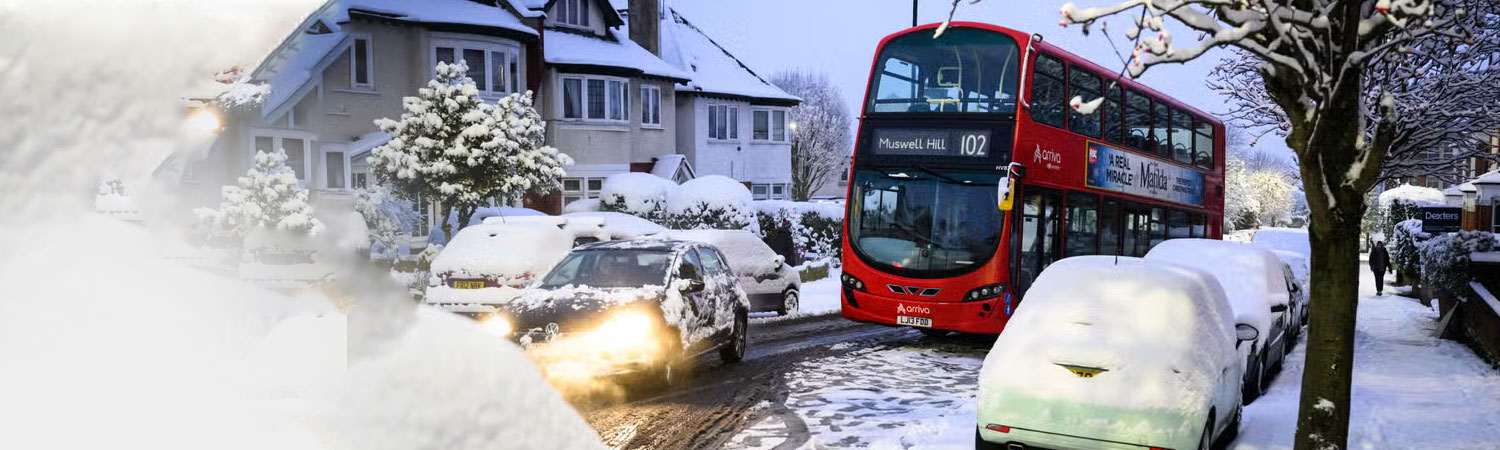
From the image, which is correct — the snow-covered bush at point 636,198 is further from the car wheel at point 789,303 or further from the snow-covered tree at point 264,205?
the snow-covered tree at point 264,205

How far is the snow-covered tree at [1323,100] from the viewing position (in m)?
5.57

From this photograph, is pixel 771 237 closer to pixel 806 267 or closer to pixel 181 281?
pixel 806 267

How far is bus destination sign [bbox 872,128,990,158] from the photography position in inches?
544

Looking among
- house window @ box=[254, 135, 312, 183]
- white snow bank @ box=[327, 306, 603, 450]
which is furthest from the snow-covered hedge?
white snow bank @ box=[327, 306, 603, 450]

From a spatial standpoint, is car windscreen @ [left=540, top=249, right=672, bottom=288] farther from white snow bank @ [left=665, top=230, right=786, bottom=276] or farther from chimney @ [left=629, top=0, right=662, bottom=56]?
chimney @ [left=629, top=0, right=662, bottom=56]

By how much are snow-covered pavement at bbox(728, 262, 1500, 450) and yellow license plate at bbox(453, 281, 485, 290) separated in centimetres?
510

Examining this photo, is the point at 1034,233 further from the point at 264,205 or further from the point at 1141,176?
the point at 264,205

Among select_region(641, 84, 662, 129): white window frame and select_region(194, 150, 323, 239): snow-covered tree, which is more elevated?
select_region(641, 84, 662, 129): white window frame

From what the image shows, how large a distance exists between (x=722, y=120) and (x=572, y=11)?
34.2ft

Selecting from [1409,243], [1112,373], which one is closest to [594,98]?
[1409,243]

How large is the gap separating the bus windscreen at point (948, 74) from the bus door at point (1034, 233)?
1359 millimetres

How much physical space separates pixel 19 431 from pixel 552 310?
872 centimetres

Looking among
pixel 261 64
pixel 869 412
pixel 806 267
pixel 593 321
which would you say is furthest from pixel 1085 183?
pixel 261 64

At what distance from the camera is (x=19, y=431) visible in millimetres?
1280
